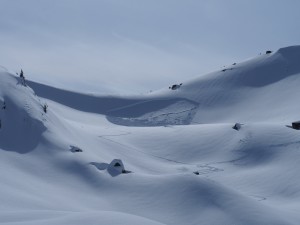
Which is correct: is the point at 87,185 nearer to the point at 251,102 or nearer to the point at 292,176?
the point at 292,176

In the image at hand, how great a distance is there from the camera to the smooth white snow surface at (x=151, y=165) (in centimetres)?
2250

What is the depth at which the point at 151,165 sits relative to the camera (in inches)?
1422

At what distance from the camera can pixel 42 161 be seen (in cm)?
2661

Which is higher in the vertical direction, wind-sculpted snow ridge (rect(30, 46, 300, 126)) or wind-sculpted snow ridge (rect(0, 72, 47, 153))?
wind-sculpted snow ridge (rect(30, 46, 300, 126))

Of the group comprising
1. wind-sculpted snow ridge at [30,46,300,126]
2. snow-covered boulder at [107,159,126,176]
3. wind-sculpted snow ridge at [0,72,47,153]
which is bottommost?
snow-covered boulder at [107,159,126,176]

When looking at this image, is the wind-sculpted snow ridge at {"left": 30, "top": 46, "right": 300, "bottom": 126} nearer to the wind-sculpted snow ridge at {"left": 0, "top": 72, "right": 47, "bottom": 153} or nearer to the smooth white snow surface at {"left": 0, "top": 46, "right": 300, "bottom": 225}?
the smooth white snow surface at {"left": 0, "top": 46, "right": 300, "bottom": 225}

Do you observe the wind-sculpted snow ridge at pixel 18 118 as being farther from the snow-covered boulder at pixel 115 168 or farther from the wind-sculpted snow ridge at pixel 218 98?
the wind-sculpted snow ridge at pixel 218 98

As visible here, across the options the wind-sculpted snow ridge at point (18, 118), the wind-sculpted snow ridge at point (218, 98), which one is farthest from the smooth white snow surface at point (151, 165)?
the wind-sculpted snow ridge at point (218, 98)

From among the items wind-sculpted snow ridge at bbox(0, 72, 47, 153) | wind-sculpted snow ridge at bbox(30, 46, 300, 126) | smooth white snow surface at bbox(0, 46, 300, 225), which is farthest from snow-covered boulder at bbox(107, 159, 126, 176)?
wind-sculpted snow ridge at bbox(30, 46, 300, 126)

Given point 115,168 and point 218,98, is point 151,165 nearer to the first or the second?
point 115,168

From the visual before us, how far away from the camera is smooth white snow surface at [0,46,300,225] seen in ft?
73.8

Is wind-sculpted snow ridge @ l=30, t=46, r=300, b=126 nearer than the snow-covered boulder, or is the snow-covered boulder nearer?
the snow-covered boulder

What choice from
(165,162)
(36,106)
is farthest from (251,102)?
(36,106)

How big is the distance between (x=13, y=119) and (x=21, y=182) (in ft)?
22.7
